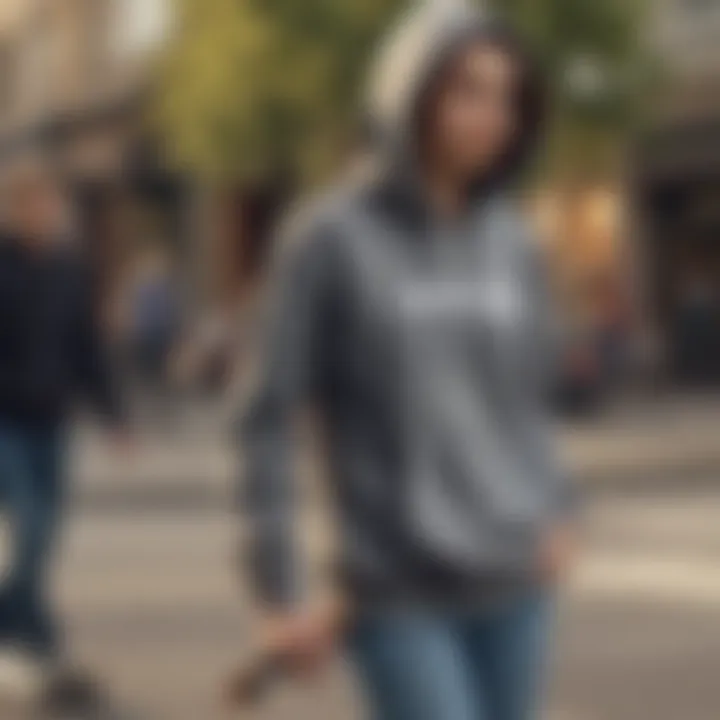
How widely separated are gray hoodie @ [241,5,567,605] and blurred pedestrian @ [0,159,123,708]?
3944mm

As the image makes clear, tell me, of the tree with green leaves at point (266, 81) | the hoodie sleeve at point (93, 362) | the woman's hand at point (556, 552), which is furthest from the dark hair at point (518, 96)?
the tree with green leaves at point (266, 81)

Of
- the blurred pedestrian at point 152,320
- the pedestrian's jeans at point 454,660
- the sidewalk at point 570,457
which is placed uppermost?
the blurred pedestrian at point 152,320

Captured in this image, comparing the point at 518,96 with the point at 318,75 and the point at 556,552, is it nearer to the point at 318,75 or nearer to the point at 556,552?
the point at 556,552

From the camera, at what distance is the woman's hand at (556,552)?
11.1 ft

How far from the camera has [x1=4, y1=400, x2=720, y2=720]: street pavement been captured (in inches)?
287

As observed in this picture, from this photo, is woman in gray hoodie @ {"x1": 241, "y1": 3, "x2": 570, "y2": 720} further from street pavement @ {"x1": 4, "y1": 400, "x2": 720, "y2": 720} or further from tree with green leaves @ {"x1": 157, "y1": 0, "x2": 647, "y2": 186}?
tree with green leaves @ {"x1": 157, "y1": 0, "x2": 647, "y2": 186}

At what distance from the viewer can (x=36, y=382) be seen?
718cm

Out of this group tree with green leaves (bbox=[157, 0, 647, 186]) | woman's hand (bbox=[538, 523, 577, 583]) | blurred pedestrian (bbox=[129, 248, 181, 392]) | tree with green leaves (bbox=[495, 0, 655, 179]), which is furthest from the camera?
blurred pedestrian (bbox=[129, 248, 181, 392])

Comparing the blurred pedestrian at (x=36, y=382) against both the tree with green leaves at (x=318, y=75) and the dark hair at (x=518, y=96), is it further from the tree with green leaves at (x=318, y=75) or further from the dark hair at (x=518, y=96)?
the tree with green leaves at (x=318, y=75)

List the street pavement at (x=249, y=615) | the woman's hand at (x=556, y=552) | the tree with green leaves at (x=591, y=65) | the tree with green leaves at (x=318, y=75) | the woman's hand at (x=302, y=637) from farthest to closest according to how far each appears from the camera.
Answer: the tree with green leaves at (x=318, y=75) < the tree with green leaves at (x=591, y=65) < the street pavement at (x=249, y=615) < the woman's hand at (x=556, y=552) < the woman's hand at (x=302, y=637)

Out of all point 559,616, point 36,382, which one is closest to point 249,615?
point 559,616

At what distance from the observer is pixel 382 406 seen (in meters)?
3.26

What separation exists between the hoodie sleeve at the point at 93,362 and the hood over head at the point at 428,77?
403 centimetres

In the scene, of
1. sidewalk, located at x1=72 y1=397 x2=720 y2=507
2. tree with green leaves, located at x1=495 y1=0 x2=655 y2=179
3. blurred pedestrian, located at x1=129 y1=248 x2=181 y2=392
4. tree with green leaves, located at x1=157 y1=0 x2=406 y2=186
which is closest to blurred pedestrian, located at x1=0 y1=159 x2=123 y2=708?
sidewalk, located at x1=72 y1=397 x2=720 y2=507
